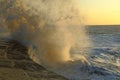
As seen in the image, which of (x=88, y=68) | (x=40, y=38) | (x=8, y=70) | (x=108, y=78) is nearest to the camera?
(x=8, y=70)

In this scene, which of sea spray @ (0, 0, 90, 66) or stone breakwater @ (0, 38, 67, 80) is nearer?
stone breakwater @ (0, 38, 67, 80)

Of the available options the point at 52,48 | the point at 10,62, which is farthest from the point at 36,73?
the point at 52,48

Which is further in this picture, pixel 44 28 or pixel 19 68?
pixel 44 28

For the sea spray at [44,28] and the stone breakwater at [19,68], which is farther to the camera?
the sea spray at [44,28]

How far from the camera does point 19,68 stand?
28.5 ft

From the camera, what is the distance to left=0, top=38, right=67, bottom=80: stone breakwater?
25.6ft

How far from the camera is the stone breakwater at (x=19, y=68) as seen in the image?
25.6 feet

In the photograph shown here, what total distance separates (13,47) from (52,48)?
302cm

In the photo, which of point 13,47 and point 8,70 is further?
point 13,47

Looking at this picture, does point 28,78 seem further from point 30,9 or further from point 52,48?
point 30,9

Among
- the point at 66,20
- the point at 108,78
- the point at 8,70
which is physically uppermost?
the point at 66,20

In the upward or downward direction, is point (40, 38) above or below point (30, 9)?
below

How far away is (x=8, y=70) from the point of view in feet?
27.1

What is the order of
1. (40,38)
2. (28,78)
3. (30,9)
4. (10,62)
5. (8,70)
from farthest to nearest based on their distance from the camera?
(30,9), (40,38), (10,62), (8,70), (28,78)
